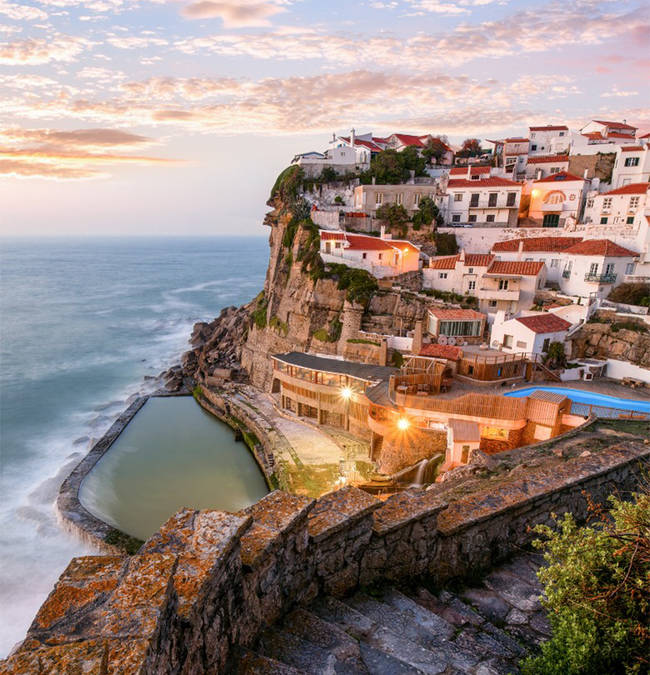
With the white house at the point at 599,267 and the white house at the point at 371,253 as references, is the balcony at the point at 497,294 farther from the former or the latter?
the white house at the point at 371,253

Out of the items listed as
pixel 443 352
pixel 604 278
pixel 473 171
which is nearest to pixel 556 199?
pixel 473 171

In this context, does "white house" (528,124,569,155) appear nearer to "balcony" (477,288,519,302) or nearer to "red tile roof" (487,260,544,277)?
"red tile roof" (487,260,544,277)

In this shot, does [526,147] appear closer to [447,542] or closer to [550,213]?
[550,213]

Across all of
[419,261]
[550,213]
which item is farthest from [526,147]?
[419,261]

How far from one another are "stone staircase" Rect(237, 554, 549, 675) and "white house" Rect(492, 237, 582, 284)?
115 ft

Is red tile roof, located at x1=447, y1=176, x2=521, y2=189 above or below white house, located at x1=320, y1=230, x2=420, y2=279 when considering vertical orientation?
above

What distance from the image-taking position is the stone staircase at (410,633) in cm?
402

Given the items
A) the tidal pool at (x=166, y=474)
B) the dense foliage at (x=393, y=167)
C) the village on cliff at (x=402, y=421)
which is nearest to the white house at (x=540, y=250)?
the village on cliff at (x=402, y=421)

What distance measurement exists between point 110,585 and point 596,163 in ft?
184

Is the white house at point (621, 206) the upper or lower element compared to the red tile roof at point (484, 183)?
lower

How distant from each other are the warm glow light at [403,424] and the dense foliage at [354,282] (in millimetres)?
14380

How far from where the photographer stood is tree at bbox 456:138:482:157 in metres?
56.4

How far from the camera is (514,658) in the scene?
486 cm

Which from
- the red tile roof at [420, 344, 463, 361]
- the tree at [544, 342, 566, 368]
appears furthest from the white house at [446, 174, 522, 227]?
the red tile roof at [420, 344, 463, 361]
